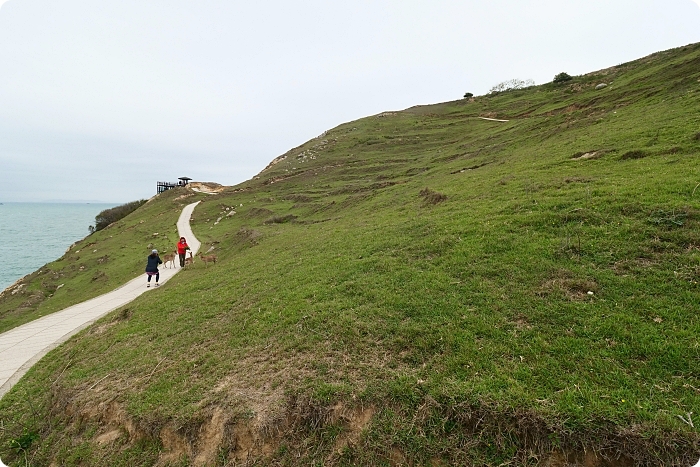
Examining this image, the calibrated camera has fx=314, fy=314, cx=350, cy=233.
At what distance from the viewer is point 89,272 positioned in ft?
100

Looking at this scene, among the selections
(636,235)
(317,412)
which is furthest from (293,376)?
(636,235)

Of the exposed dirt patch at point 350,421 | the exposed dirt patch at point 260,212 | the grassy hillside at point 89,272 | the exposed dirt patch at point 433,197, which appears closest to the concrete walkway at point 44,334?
the grassy hillside at point 89,272

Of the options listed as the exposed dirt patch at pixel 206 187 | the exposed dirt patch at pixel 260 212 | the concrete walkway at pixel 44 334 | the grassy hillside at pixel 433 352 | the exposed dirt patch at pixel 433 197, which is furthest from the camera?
the exposed dirt patch at pixel 206 187

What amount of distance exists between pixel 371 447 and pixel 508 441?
6.71 ft

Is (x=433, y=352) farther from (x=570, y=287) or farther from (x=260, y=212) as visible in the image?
(x=260, y=212)

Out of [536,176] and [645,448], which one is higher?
[536,176]

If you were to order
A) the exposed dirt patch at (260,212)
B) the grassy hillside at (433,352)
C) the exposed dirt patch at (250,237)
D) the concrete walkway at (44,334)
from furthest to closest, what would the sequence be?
the exposed dirt patch at (260,212)
the exposed dirt patch at (250,237)
the concrete walkway at (44,334)
the grassy hillside at (433,352)

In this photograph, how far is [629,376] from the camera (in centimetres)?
494

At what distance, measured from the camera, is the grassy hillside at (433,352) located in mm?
4723

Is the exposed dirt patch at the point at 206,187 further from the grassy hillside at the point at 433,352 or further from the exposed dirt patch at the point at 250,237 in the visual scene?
the grassy hillside at the point at 433,352

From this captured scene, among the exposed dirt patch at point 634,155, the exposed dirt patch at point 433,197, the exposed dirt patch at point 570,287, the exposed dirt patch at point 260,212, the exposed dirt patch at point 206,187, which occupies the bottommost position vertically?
the exposed dirt patch at point 570,287

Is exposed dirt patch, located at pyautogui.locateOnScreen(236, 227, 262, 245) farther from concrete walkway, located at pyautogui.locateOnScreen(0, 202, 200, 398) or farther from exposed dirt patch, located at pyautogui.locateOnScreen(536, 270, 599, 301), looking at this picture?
exposed dirt patch, located at pyautogui.locateOnScreen(536, 270, 599, 301)

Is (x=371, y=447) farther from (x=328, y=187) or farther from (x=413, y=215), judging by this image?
(x=328, y=187)

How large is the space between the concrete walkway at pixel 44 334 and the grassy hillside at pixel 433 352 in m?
1.14
